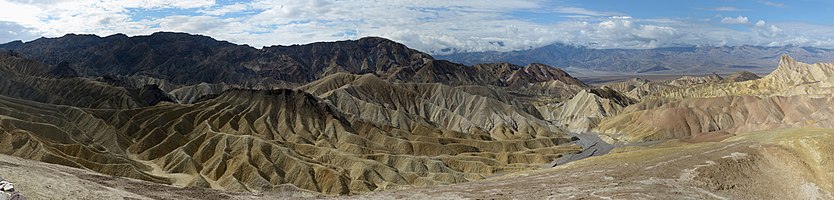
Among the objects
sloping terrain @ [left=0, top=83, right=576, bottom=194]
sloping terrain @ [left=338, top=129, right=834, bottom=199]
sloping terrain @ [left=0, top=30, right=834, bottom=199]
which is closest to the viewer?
sloping terrain @ [left=338, top=129, right=834, bottom=199]

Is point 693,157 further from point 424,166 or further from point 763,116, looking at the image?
point 763,116

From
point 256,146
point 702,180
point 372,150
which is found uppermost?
point 702,180

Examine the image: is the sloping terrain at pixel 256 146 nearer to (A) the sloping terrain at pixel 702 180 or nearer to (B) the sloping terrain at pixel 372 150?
(B) the sloping terrain at pixel 372 150

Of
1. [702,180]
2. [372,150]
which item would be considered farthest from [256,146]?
[702,180]

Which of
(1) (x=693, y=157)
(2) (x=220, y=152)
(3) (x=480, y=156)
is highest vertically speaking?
(1) (x=693, y=157)

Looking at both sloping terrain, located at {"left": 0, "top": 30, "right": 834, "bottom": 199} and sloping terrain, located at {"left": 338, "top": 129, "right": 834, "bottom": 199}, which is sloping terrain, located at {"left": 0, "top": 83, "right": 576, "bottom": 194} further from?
sloping terrain, located at {"left": 338, "top": 129, "right": 834, "bottom": 199}

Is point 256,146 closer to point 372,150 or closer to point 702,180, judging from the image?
point 372,150

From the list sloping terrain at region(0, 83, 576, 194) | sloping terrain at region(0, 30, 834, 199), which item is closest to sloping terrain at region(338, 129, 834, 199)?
sloping terrain at region(0, 30, 834, 199)

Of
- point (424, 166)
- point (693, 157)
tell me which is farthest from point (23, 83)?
point (693, 157)

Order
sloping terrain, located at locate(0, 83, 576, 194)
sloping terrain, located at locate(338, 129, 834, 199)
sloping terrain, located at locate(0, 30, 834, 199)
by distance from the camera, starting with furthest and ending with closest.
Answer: sloping terrain, located at locate(0, 83, 576, 194) < sloping terrain, located at locate(0, 30, 834, 199) < sloping terrain, located at locate(338, 129, 834, 199)

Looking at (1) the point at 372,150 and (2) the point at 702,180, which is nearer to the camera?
(2) the point at 702,180

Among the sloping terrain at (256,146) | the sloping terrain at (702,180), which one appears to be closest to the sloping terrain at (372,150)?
the sloping terrain at (702,180)
